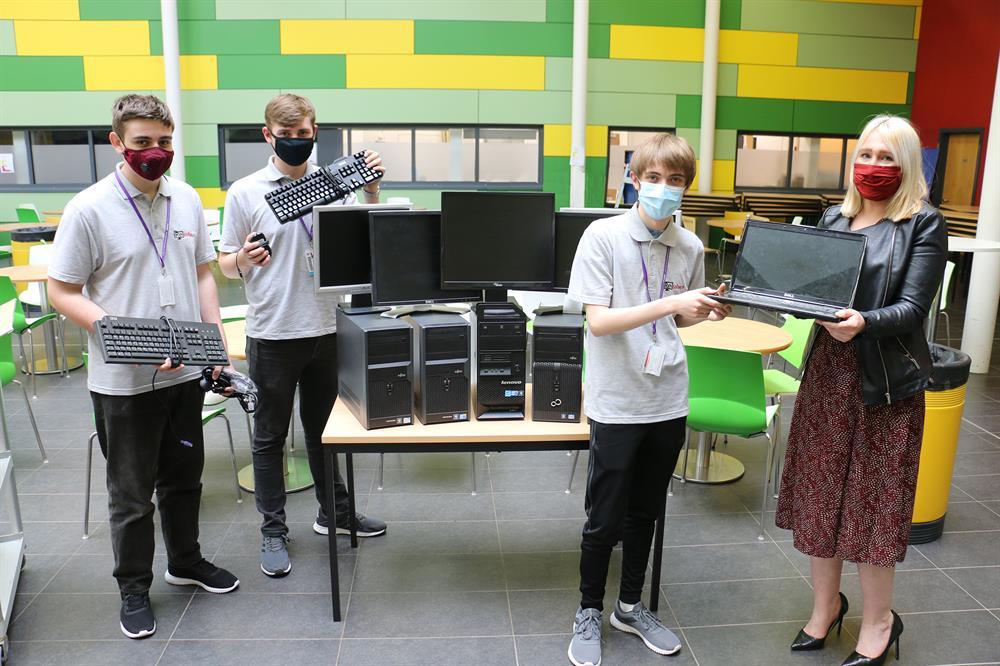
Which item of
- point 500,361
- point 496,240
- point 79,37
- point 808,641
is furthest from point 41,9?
point 808,641

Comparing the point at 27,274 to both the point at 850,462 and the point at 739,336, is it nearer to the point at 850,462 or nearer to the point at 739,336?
the point at 739,336

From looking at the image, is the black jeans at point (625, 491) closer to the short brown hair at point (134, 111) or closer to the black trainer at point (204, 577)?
the black trainer at point (204, 577)

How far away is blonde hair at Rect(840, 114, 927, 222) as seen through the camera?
7.04 ft

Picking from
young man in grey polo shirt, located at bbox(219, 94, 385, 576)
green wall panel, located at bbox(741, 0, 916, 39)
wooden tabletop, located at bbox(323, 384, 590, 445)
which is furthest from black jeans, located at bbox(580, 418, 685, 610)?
green wall panel, located at bbox(741, 0, 916, 39)

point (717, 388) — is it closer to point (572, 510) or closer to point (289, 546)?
point (572, 510)

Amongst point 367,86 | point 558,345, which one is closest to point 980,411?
point 558,345

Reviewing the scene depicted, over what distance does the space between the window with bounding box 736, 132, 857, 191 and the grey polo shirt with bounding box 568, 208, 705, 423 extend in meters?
9.54

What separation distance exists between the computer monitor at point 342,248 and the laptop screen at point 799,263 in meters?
1.28

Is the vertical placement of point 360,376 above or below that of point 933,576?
above

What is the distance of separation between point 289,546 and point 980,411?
4448 millimetres

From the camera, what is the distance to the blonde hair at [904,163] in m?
2.15

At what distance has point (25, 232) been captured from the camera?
696cm

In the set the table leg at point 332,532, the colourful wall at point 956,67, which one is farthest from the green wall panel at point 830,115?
the table leg at point 332,532

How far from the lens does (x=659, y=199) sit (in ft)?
7.10
